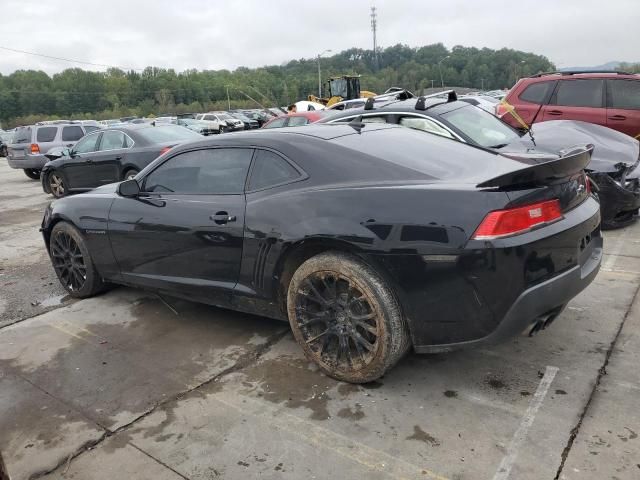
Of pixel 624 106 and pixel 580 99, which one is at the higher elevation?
pixel 580 99

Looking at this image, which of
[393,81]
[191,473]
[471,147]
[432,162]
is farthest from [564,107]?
[393,81]

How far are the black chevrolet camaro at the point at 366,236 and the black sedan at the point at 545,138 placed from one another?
7.52 ft

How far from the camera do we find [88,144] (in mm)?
10602

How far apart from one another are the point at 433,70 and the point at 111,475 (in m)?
79.8

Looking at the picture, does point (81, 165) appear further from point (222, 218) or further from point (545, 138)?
point (545, 138)

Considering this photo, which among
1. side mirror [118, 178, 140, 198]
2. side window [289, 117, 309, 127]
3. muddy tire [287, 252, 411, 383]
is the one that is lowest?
muddy tire [287, 252, 411, 383]

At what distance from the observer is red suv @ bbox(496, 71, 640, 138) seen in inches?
317

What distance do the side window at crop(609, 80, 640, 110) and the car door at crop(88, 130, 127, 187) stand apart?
7.93 metres

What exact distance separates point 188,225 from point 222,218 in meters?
0.33

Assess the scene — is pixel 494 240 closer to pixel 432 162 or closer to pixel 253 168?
pixel 432 162

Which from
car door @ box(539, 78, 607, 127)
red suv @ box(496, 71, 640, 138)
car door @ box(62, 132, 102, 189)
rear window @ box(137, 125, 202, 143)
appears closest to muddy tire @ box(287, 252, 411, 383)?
red suv @ box(496, 71, 640, 138)

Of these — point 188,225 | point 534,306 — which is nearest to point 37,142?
point 188,225

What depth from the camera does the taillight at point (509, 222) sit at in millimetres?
2639

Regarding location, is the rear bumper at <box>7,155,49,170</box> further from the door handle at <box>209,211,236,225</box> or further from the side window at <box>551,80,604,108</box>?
the door handle at <box>209,211,236,225</box>
